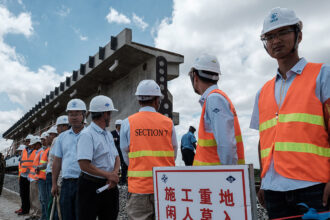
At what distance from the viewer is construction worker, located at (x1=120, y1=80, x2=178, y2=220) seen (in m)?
3.06

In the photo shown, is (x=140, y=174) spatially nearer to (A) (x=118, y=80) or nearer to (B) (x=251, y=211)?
(B) (x=251, y=211)

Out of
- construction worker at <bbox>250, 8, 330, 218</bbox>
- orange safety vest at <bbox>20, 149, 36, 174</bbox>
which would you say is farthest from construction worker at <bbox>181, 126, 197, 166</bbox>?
construction worker at <bbox>250, 8, 330, 218</bbox>

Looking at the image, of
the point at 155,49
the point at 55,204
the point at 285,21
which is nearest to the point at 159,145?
the point at 285,21

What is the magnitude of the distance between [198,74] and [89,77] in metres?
17.6

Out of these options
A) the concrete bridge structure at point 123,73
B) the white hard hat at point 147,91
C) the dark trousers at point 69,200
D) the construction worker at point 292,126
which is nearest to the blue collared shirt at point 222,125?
the construction worker at point 292,126

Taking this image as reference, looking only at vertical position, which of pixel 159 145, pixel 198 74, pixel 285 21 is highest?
pixel 285 21

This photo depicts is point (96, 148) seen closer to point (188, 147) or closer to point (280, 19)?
point (280, 19)

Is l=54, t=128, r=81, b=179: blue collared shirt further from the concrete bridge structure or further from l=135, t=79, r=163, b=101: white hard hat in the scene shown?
the concrete bridge structure

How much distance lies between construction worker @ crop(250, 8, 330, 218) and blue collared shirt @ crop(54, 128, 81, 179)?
279 centimetres

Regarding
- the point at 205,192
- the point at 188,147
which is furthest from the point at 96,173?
the point at 188,147

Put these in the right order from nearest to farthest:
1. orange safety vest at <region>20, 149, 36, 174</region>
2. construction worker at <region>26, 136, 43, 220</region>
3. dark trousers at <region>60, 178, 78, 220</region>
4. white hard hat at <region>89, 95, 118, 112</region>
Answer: white hard hat at <region>89, 95, 118, 112</region>
dark trousers at <region>60, 178, 78, 220</region>
construction worker at <region>26, 136, 43, 220</region>
orange safety vest at <region>20, 149, 36, 174</region>

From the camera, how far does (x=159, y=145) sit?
3248 mm

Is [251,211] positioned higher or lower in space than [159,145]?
lower

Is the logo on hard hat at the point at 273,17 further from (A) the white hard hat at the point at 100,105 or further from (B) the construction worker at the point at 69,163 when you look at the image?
(B) the construction worker at the point at 69,163
